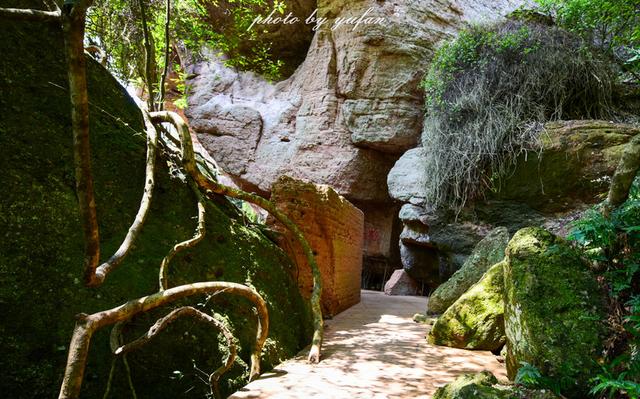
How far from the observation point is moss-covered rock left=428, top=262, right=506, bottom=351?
3.31 m

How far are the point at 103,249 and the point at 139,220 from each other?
404mm

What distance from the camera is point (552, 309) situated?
2.11 metres

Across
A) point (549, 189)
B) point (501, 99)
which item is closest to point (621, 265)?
point (549, 189)

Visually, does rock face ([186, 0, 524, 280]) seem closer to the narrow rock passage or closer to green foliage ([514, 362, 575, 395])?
the narrow rock passage

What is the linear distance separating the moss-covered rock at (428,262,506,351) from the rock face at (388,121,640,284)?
333 centimetres

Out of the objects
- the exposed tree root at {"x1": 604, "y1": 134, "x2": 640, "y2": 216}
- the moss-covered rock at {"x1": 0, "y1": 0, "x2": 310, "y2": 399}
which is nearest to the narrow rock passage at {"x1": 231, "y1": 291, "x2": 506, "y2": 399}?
the moss-covered rock at {"x1": 0, "y1": 0, "x2": 310, "y2": 399}

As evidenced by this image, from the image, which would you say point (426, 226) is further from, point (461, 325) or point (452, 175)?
point (461, 325)

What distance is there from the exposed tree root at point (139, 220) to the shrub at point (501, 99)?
5842 mm

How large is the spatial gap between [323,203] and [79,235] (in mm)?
3196

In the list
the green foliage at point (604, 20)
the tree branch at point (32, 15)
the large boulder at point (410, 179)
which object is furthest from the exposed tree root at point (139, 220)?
the green foliage at point (604, 20)

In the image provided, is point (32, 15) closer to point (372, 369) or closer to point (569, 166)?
point (372, 369)

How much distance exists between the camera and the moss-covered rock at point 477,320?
331 cm

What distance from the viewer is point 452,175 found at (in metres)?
7.32

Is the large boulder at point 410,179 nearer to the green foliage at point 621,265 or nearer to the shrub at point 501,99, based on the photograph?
the shrub at point 501,99
